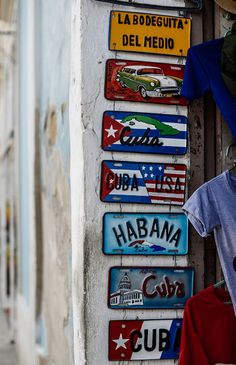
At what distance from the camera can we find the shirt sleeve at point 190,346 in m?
2.90

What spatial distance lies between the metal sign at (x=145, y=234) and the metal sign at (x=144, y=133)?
13.6 inches

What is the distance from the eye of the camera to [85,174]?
314cm

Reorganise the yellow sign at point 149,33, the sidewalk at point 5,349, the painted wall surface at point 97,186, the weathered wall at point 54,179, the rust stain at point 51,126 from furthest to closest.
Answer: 1. the sidewalk at point 5,349
2. the rust stain at point 51,126
3. the weathered wall at point 54,179
4. the yellow sign at point 149,33
5. the painted wall surface at point 97,186

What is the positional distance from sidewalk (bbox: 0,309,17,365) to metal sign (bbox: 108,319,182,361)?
13.1ft

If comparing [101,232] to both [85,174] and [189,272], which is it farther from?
[189,272]

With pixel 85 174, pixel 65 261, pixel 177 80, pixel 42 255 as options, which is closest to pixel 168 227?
pixel 85 174

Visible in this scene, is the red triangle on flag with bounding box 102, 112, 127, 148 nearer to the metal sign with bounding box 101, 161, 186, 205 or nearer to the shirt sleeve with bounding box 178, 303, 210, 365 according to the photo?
the metal sign with bounding box 101, 161, 186, 205

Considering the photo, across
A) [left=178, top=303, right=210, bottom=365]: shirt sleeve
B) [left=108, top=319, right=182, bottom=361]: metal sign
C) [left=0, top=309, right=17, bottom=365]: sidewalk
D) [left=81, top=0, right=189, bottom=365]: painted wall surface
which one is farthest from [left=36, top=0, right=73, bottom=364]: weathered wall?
[left=0, top=309, right=17, bottom=365]: sidewalk

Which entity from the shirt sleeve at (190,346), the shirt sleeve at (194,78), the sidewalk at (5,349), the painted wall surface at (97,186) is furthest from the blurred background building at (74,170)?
the sidewalk at (5,349)

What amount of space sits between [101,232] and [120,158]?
39cm

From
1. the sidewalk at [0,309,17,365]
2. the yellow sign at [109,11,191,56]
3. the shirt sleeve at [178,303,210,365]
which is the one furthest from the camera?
the sidewalk at [0,309,17,365]

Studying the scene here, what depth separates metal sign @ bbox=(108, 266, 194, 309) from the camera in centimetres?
312

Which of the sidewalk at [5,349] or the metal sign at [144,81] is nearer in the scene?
the metal sign at [144,81]

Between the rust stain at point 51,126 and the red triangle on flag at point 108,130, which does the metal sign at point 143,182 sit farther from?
the rust stain at point 51,126
